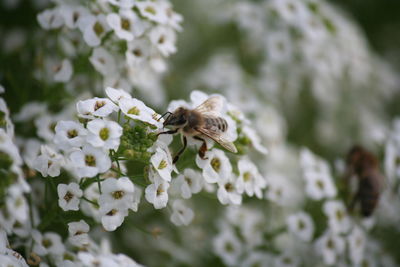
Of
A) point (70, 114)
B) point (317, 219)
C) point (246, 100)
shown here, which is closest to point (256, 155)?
point (246, 100)

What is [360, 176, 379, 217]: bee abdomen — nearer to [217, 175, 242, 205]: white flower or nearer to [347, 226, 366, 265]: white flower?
[347, 226, 366, 265]: white flower

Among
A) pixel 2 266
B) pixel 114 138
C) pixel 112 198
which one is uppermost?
pixel 114 138

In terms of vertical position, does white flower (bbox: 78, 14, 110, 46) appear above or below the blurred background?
above

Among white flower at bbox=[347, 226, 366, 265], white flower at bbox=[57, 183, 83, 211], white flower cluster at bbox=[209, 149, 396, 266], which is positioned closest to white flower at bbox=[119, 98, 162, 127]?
white flower at bbox=[57, 183, 83, 211]

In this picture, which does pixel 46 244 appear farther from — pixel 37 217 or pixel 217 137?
pixel 217 137

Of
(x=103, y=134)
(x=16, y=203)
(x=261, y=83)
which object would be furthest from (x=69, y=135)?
(x=261, y=83)

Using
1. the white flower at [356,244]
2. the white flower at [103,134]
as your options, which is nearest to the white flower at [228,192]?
the white flower at [103,134]

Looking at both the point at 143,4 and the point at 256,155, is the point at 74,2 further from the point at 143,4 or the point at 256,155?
the point at 256,155
